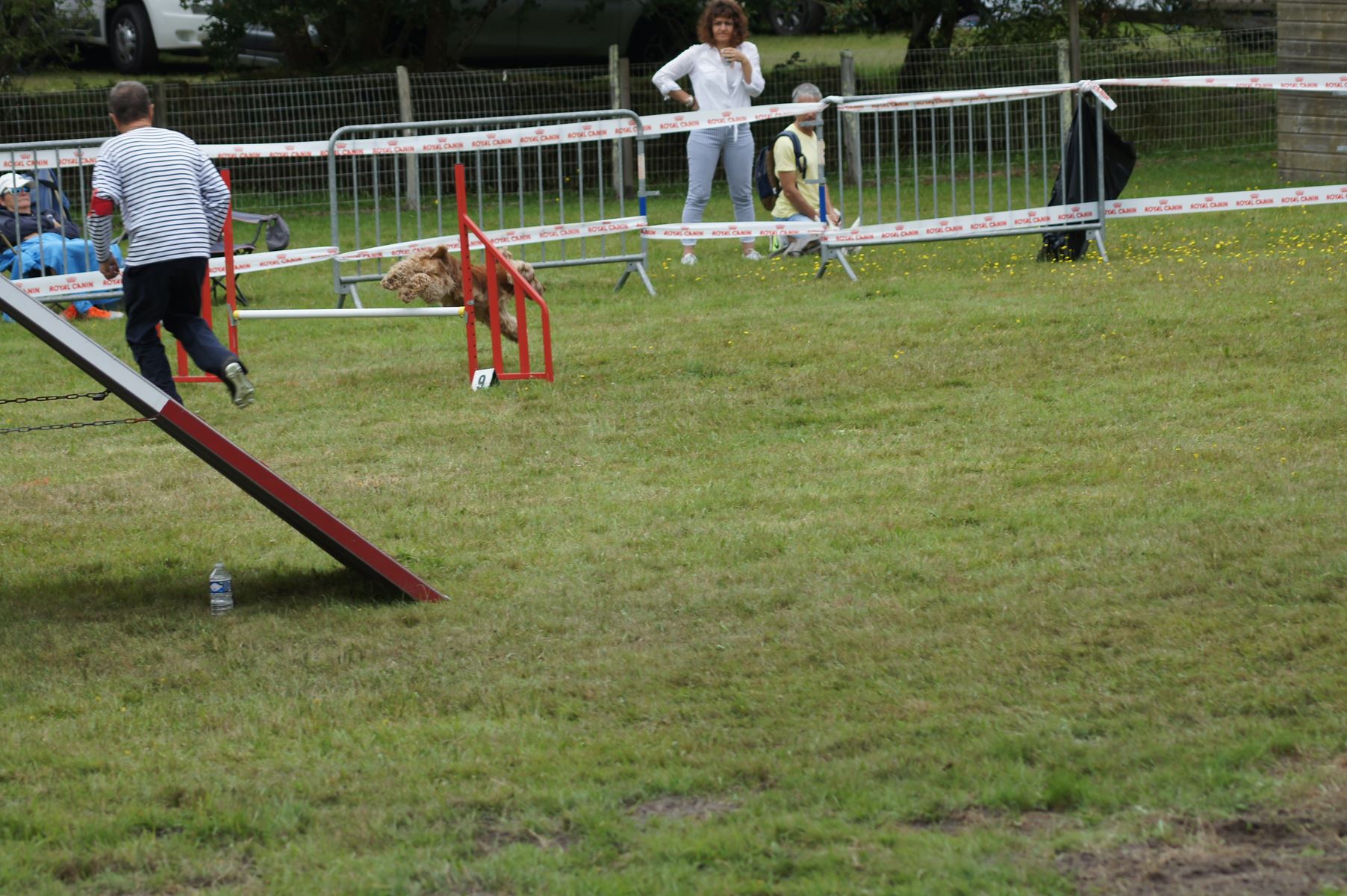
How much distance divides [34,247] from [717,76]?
5.35 m

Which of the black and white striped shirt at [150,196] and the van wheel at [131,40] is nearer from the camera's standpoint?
the black and white striped shirt at [150,196]

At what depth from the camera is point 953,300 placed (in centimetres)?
1045

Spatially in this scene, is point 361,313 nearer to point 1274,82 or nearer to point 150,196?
point 150,196

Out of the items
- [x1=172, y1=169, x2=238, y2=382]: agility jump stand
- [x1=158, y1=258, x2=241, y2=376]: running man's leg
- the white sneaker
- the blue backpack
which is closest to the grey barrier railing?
the blue backpack

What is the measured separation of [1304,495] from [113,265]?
17.9 feet

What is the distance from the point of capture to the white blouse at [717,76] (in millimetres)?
12485

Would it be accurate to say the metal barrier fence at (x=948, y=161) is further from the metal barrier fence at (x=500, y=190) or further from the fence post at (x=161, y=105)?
the fence post at (x=161, y=105)

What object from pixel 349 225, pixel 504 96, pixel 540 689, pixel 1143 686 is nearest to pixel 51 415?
pixel 540 689

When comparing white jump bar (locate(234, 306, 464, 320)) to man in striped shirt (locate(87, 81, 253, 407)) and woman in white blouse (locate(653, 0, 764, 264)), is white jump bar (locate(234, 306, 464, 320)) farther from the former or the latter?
woman in white blouse (locate(653, 0, 764, 264))

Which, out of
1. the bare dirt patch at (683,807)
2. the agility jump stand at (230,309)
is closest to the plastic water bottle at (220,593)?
the bare dirt patch at (683,807)

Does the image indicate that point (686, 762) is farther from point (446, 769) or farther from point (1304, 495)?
point (1304, 495)

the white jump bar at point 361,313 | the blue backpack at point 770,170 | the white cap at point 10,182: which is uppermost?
the white cap at point 10,182

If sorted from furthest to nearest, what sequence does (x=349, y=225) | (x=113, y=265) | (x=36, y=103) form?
(x=36, y=103), (x=349, y=225), (x=113, y=265)

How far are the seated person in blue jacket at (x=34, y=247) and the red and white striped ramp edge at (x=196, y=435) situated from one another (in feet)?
23.1
